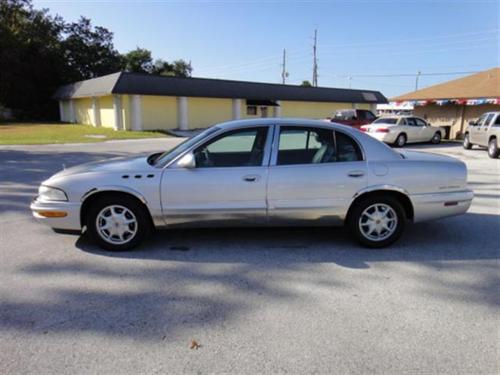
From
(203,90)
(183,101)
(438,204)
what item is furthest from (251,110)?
(438,204)

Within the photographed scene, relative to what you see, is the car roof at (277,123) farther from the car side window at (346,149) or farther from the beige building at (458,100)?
the beige building at (458,100)

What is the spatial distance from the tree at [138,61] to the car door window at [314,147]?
5680 cm

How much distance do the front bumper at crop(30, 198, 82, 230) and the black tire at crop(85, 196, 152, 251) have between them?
0.13m

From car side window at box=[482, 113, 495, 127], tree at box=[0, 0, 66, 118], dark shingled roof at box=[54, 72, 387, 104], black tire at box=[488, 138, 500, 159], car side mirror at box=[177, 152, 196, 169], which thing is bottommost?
black tire at box=[488, 138, 500, 159]

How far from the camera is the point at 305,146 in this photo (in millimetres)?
4715

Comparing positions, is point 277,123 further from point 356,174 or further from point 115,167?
point 115,167

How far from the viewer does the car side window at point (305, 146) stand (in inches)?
181

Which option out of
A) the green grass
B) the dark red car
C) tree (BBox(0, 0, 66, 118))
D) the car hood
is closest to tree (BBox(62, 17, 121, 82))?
tree (BBox(0, 0, 66, 118))

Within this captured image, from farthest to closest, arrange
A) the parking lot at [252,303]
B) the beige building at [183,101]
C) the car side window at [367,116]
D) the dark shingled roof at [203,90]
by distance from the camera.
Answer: the beige building at [183,101] < the dark shingled roof at [203,90] < the car side window at [367,116] < the parking lot at [252,303]

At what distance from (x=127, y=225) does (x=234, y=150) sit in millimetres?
1531

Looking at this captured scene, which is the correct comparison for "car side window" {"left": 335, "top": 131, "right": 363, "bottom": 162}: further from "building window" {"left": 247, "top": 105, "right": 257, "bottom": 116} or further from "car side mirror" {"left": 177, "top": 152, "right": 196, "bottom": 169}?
"building window" {"left": 247, "top": 105, "right": 257, "bottom": 116}

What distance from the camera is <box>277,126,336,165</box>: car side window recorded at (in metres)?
4.60

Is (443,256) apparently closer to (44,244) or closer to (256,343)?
(256,343)

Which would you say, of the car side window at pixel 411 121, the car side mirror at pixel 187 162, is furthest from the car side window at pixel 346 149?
the car side window at pixel 411 121
